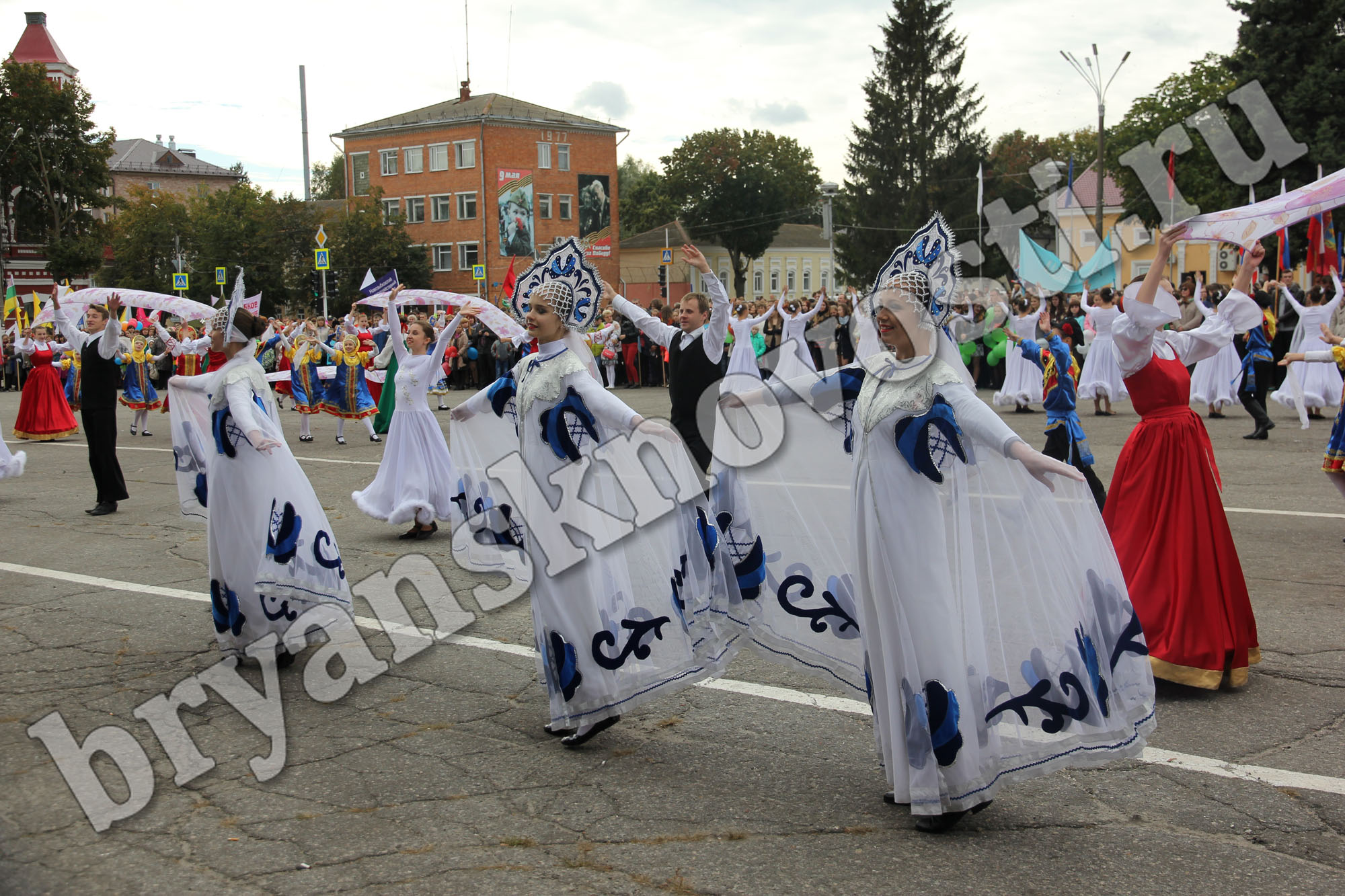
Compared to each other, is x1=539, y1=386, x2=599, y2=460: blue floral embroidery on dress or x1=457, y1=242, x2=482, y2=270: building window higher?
x1=457, y1=242, x2=482, y2=270: building window

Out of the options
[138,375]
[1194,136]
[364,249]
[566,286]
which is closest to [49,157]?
[364,249]

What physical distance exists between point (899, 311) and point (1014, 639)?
48.1 inches

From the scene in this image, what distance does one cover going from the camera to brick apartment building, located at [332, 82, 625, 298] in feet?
234

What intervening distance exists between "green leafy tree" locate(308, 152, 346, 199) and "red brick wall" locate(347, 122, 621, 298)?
41.0 m

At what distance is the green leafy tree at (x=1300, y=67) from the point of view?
102 ft

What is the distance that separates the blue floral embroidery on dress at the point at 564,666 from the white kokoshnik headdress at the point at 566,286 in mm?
1403

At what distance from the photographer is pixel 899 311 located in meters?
4.08

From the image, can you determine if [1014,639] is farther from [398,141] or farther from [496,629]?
[398,141]

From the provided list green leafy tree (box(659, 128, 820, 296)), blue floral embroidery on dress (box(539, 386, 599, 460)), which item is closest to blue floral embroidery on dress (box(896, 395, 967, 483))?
blue floral embroidery on dress (box(539, 386, 599, 460))

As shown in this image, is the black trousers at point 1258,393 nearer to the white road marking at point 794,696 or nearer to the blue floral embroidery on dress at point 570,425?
the white road marking at point 794,696

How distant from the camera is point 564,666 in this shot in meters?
4.79

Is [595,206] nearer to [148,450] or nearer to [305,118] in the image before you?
[305,118]
